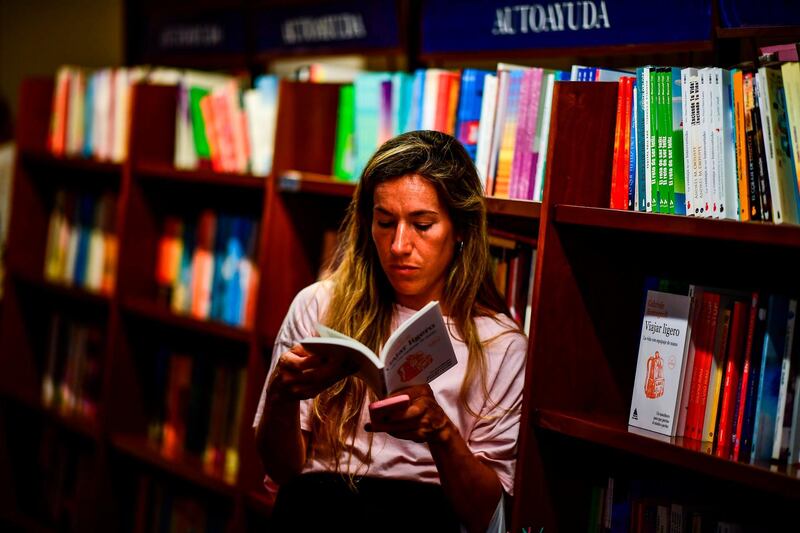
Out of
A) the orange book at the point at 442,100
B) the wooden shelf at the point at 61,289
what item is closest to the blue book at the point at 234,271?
the wooden shelf at the point at 61,289

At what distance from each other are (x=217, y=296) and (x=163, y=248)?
15.9 inches

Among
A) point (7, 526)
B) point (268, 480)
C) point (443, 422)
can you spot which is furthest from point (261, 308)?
point (7, 526)

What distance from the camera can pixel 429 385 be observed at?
1.64 m

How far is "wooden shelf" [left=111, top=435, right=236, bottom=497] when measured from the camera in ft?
8.04

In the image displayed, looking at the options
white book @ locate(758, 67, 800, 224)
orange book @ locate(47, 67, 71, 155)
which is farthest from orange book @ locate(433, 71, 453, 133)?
orange book @ locate(47, 67, 71, 155)

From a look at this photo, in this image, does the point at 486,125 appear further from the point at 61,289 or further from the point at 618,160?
the point at 61,289

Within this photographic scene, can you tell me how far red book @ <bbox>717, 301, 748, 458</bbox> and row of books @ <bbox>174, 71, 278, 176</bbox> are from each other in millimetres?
1326

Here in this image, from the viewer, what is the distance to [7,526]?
3322 mm

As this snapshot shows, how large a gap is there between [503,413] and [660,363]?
1.09 feet

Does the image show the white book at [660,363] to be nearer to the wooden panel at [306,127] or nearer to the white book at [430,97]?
the white book at [430,97]

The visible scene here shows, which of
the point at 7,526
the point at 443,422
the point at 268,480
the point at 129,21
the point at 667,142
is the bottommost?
the point at 7,526

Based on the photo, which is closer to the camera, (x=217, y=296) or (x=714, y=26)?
(x=714, y=26)

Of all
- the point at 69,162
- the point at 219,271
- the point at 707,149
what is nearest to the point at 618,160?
the point at 707,149

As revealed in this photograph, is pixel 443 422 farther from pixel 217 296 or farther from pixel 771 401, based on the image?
pixel 217 296
